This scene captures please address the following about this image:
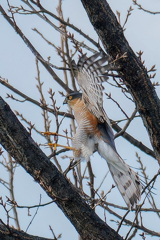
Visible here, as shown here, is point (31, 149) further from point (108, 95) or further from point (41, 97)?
point (41, 97)

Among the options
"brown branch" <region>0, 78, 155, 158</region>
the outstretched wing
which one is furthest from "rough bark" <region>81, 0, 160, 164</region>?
"brown branch" <region>0, 78, 155, 158</region>

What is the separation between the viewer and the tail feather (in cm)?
374

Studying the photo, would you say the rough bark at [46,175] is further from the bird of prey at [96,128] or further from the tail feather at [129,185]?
the tail feather at [129,185]

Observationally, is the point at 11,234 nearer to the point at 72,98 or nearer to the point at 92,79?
the point at 92,79

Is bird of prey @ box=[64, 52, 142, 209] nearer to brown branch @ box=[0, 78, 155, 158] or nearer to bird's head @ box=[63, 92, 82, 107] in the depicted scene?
bird's head @ box=[63, 92, 82, 107]

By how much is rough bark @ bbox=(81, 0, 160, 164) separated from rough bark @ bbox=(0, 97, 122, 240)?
0.83 meters

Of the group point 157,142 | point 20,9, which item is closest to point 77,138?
point 157,142

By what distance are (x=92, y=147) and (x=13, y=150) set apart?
5.55 feet

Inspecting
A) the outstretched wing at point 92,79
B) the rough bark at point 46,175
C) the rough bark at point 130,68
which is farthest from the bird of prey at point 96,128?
the rough bark at point 46,175

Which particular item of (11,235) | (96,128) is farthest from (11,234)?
(96,128)

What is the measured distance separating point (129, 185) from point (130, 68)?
1308mm

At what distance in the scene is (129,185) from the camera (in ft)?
12.5

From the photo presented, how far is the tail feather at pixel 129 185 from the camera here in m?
3.74

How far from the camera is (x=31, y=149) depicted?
2490 mm
